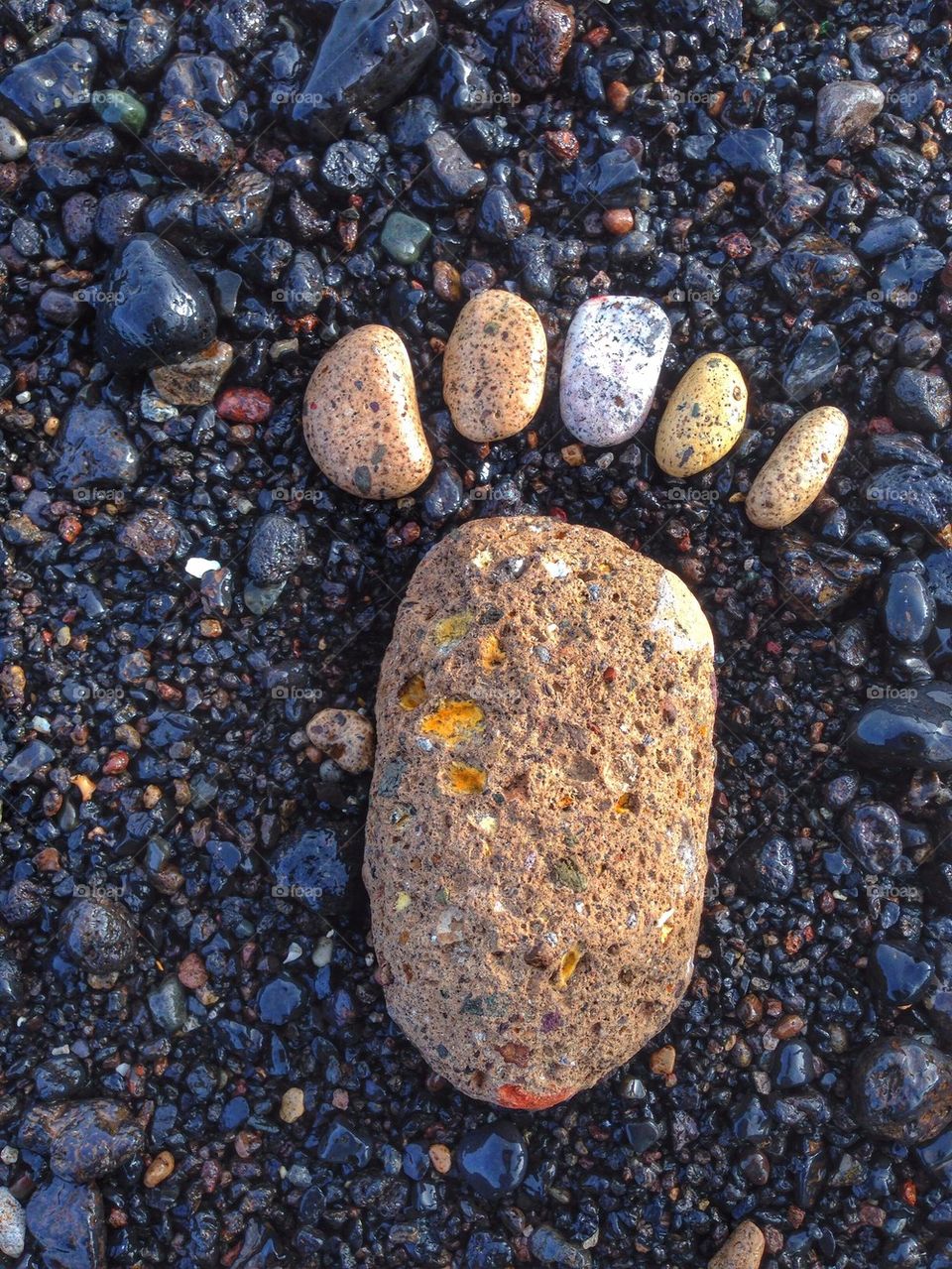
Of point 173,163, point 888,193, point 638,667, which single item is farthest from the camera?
point 888,193

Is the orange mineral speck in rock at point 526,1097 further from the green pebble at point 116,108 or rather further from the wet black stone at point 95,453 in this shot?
the green pebble at point 116,108

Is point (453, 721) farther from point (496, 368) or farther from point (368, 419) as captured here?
point (496, 368)

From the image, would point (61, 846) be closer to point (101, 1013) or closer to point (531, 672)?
point (101, 1013)

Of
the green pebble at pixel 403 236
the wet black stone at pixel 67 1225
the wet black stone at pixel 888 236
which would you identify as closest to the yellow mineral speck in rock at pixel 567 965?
the wet black stone at pixel 67 1225

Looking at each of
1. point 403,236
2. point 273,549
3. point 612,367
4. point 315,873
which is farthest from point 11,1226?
point 403,236

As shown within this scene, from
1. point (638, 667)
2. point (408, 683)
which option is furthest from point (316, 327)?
point (638, 667)
